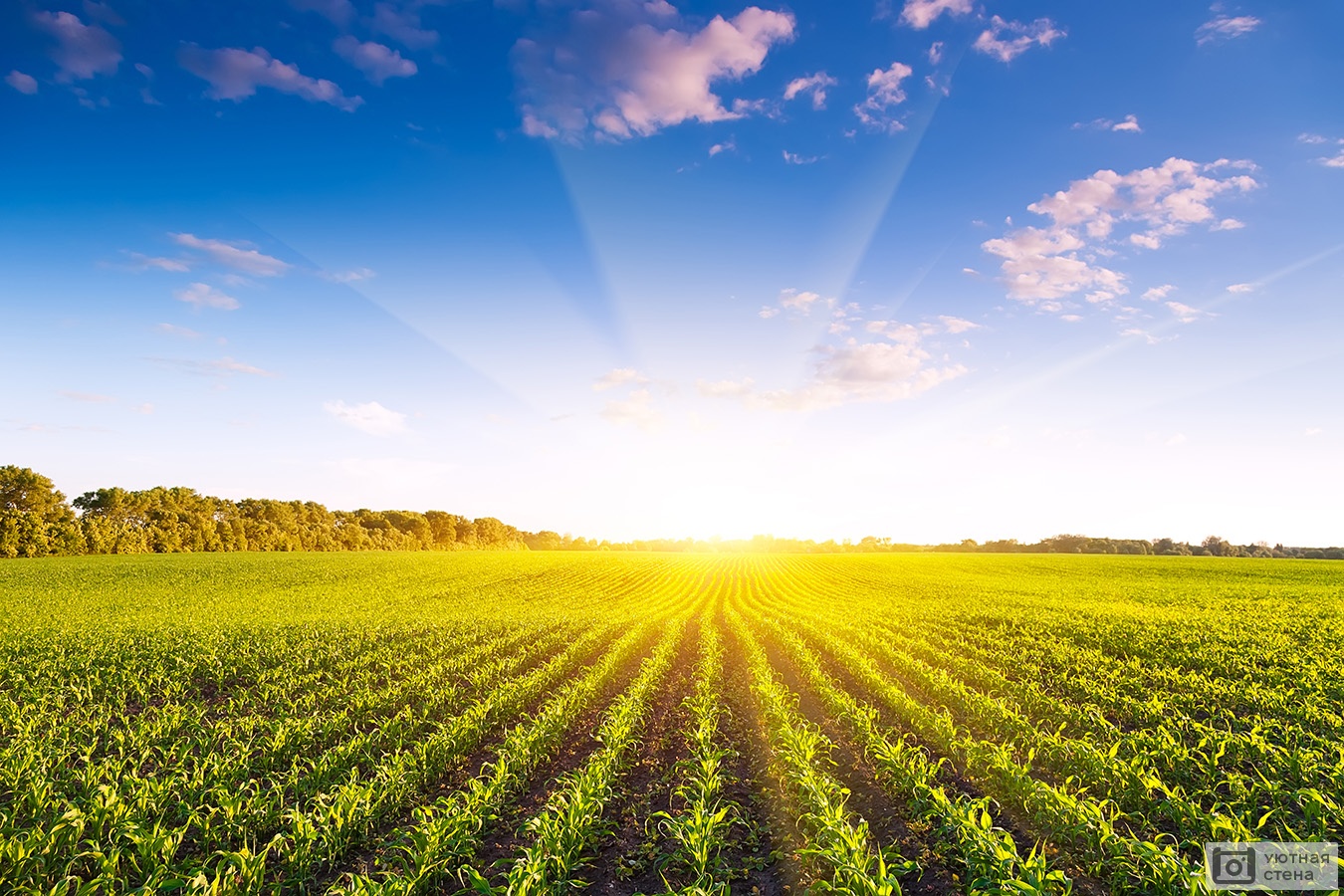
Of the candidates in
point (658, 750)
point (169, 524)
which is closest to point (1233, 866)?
point (658, 750)

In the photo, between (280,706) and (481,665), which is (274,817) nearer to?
(280,706)

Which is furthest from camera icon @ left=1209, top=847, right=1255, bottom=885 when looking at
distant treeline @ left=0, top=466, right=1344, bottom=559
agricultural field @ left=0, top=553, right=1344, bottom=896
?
distant treeline @ left=0, top=466, right=1344, bottom=559

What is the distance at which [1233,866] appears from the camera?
6309 mm

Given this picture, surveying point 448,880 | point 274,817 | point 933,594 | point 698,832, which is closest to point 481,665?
point 274,817

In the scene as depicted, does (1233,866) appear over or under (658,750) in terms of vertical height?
over

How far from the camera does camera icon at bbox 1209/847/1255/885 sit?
6070mm

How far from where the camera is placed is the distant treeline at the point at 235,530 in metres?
65.4

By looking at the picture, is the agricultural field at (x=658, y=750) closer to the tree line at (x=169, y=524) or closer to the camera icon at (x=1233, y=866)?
the camera icon at (x=1233, y=866)

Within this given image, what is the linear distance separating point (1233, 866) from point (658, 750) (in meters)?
8.84

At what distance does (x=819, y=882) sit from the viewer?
5852 mm

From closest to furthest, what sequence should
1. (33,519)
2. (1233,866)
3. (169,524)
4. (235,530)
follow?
(1233,866) < (33,519) < (169,524) < (235,530)

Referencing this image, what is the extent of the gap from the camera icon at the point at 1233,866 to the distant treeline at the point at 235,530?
9345cm

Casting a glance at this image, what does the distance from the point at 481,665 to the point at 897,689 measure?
13240mm

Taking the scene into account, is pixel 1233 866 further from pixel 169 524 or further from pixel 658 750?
pixel 169 524
